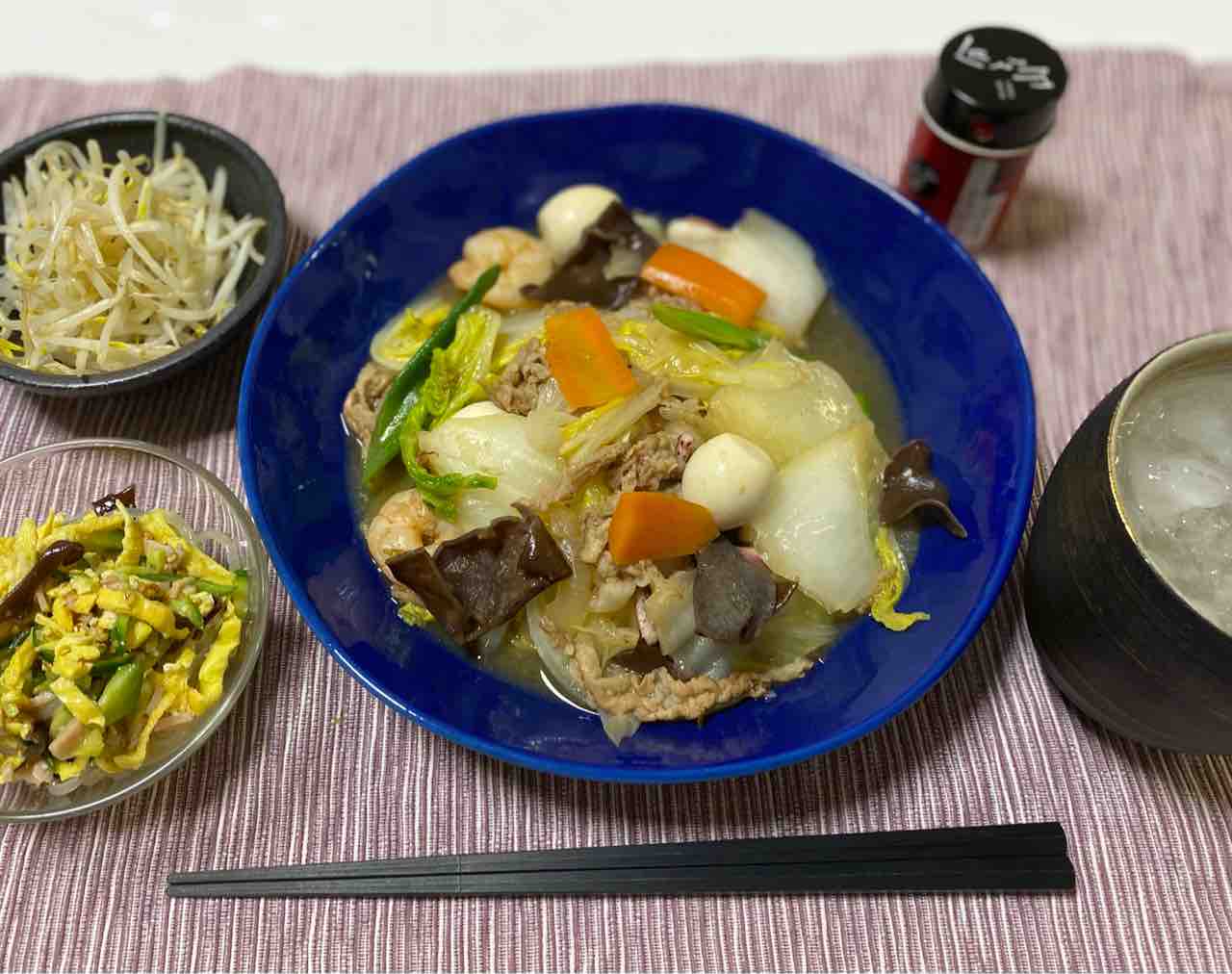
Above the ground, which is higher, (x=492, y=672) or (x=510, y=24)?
(x=510, y=24)

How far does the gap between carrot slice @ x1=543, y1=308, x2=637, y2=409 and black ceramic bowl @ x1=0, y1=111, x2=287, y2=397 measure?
0.85 metres

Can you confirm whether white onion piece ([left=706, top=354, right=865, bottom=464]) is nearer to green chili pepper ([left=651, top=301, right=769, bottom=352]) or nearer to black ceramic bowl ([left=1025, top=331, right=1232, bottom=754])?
green chili pepper ([left=651, top=301, right=769, bottom=352])

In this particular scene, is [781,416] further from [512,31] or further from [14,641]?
[512,31]

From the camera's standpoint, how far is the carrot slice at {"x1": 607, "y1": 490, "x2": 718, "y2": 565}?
187 centimetres

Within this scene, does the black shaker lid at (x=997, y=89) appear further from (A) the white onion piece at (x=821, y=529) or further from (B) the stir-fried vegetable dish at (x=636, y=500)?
(A) the white onion piece at (x=821, y=529)

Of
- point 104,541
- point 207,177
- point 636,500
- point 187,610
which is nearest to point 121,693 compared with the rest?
point 187,610

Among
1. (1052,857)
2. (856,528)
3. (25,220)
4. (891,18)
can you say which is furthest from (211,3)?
(1052,857)

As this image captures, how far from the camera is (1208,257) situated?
283cm

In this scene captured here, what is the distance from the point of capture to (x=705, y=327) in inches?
87.6

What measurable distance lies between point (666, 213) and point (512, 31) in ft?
4.14

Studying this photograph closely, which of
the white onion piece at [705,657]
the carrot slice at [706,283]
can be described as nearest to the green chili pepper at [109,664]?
the white onion piece at [705,657]

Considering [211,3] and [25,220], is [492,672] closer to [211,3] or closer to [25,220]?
[25,220]

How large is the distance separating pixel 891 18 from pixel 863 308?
5.34 feet

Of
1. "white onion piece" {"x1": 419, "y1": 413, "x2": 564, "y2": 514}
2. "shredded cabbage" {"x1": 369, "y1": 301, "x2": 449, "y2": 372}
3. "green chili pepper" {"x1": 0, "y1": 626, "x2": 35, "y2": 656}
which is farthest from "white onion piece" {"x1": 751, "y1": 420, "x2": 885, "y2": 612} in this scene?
"green chili pepper" {"x1": 0, "y1": 626, "x2": 35, "y2": 656}
